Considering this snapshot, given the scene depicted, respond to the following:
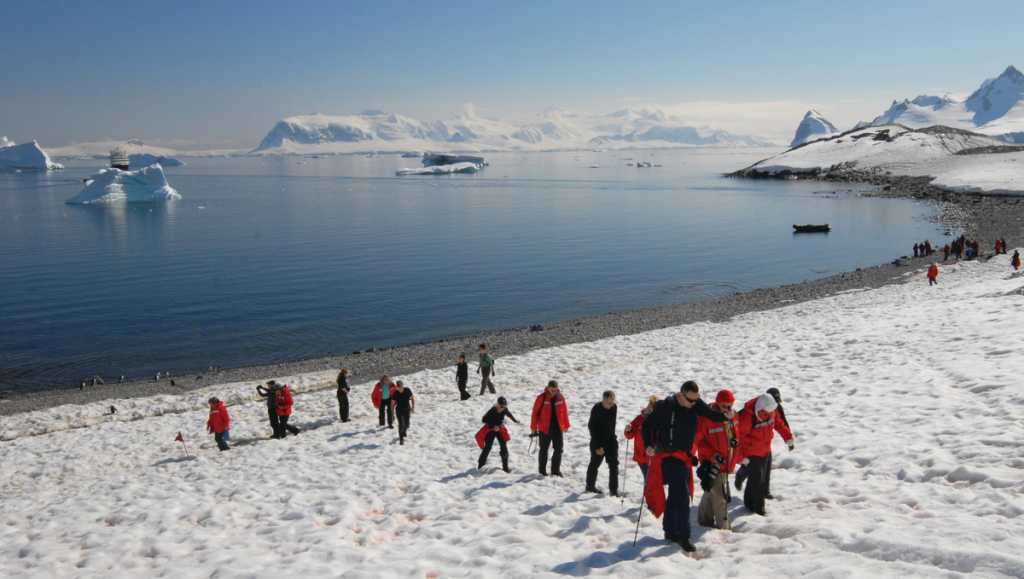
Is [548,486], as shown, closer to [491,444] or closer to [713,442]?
[491,444]

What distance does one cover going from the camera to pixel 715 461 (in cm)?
873

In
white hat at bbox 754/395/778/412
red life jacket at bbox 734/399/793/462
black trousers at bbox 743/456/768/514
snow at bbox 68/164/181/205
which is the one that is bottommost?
black trousers at bbox 743/456/768/514

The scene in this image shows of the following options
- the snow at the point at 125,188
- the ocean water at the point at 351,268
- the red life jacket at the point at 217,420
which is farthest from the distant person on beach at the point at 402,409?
the snow at the point at 125,188

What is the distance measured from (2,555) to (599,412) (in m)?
9.54

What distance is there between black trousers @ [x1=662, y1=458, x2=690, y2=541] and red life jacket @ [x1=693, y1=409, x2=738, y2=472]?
44cm

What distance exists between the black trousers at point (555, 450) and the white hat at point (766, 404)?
4.15 m

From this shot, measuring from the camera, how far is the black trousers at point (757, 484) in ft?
31.1

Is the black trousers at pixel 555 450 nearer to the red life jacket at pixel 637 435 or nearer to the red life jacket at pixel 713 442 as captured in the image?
the red life jacket at pixel 637 435

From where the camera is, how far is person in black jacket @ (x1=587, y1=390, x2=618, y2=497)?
10.9 meters

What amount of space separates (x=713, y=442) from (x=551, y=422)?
4.02m

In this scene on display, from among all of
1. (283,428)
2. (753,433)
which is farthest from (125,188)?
(753,433)

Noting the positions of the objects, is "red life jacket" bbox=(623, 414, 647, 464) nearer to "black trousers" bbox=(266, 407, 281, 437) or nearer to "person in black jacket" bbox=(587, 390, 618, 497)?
"person in black jacket" bbox=(587, 390, 618, 497)

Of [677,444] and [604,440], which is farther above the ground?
[677,444]

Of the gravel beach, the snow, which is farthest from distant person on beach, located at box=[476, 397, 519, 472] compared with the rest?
the snow
